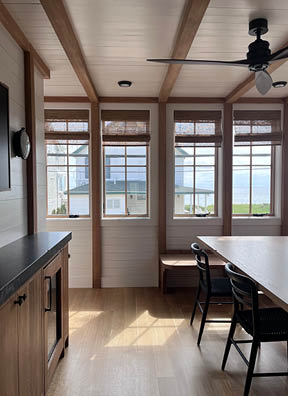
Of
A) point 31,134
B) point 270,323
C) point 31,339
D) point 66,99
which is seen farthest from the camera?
point 66,99

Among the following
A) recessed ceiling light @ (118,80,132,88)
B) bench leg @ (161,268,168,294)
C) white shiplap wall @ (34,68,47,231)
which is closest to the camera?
white shiplap wall @ (34,68,47,231)

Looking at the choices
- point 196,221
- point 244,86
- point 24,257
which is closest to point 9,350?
point 24,257

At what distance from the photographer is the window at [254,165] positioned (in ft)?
15.1

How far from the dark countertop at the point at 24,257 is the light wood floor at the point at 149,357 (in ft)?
3.18

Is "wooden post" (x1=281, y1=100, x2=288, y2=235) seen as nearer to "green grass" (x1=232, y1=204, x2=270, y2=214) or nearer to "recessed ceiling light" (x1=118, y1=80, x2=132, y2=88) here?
"green grass" (x1=232, y1=204, x2=270, y2=214)

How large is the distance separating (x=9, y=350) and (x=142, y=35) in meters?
2.36

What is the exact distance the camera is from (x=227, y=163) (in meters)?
4.55

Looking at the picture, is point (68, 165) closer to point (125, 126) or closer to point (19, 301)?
point (125, 126)

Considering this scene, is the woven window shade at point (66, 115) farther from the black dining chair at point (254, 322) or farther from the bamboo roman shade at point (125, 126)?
the black dining chair at point (254, 322)

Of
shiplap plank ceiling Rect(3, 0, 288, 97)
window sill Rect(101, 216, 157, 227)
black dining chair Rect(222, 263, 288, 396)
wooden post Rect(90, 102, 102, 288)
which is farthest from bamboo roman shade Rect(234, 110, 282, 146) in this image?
black dining chair Rect(222, 263, 288, 396)

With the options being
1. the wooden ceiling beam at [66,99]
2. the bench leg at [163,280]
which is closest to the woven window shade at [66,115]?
the wooden ceiling beam at [66,99]

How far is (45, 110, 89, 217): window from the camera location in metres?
4.46

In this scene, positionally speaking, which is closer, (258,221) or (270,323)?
(270,323)

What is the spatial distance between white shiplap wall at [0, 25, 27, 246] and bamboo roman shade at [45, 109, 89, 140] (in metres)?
1.69
